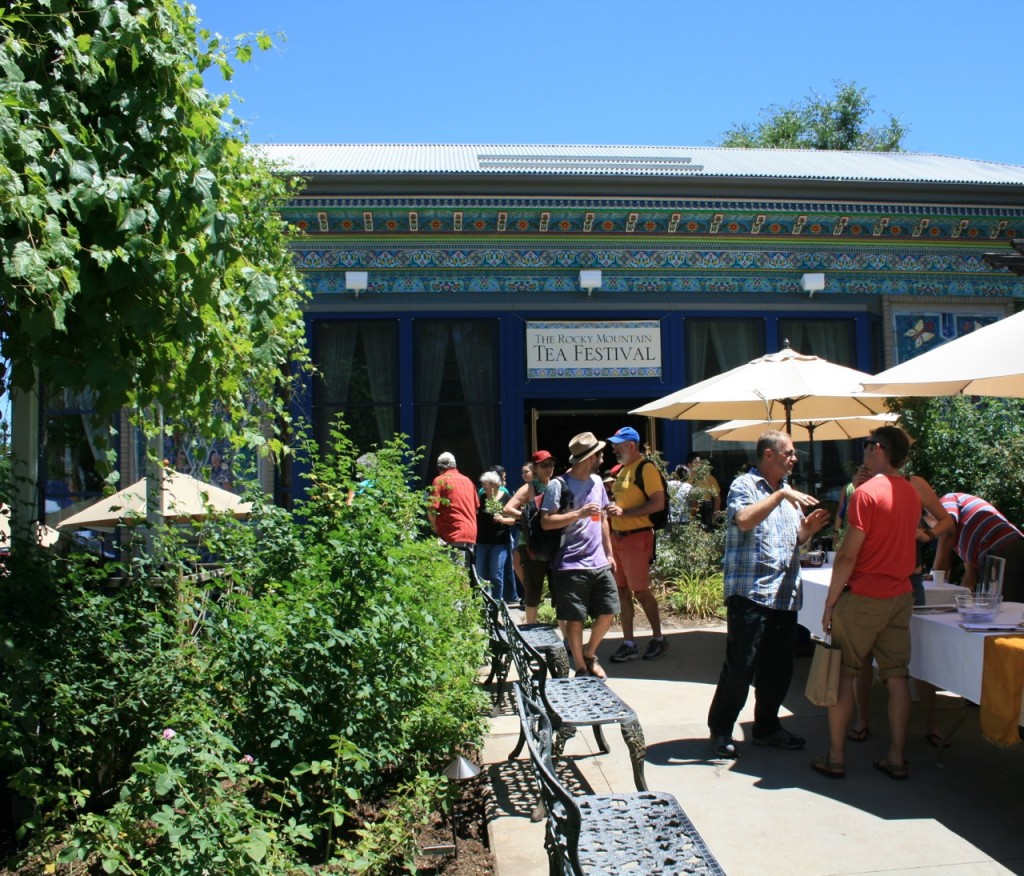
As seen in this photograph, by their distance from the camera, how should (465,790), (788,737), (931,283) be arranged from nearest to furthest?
(465,790) → (788,737) → (931,283)

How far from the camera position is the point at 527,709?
4027 mm

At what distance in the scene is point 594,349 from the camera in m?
12.5

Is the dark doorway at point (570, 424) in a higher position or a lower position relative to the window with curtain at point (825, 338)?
lower

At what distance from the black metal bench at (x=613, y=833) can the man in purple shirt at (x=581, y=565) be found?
2836 millimetres

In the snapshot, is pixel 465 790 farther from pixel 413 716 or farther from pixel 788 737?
pixel 788 737

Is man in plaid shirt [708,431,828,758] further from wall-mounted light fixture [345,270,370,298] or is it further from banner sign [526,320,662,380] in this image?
wall-mounted light fixture [345,270,370,298]

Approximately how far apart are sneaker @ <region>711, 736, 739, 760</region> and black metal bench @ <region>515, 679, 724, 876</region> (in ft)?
6.04

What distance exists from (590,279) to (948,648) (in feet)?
26.8

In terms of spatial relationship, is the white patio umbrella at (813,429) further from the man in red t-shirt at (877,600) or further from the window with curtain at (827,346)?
the man in red t-shirt at (877,600)

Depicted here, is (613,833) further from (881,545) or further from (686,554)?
(686,554)

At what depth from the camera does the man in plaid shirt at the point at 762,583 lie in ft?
17.3

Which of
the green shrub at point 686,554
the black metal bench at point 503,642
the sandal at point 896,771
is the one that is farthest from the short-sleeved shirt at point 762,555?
the green shrub at point 686,554

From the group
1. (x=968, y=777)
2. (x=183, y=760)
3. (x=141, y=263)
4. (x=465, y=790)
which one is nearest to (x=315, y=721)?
(x=183, y=760)

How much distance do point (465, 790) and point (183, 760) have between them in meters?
1.99
